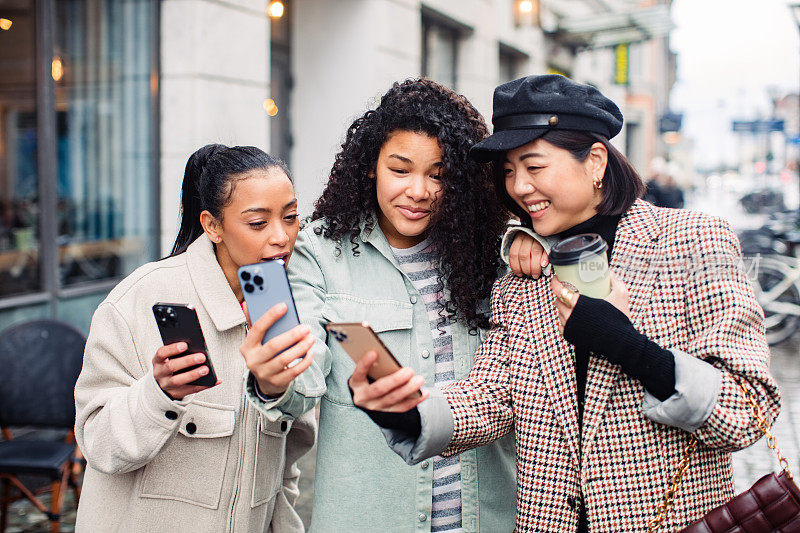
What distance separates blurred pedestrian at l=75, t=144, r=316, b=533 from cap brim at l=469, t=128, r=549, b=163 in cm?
59

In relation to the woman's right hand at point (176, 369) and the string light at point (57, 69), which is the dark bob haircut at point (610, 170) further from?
the string light at point (57, 69)

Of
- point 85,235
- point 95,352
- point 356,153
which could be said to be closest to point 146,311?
point 95,352

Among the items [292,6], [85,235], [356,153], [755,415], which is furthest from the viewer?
[292,6]

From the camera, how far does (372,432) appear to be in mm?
2186

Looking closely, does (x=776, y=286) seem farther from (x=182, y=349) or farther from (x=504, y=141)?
(x=182, y=349)

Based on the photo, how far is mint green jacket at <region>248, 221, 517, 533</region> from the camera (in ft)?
7.11

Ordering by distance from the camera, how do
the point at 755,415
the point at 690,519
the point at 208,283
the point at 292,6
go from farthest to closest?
the point at 292,6
the point at 208,283
the point at 690,519
the point at 755,415

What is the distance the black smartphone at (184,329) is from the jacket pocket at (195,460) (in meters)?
0.37

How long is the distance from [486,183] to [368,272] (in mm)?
460

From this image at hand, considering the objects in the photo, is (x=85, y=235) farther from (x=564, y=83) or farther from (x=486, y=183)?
(x=564, y=83)

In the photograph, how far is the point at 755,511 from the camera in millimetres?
1761

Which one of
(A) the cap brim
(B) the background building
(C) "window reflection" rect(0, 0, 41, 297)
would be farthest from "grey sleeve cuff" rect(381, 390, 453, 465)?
(C) "window reflection" rect(0, 0, 41, 297)

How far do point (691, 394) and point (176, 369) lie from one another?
3.85ft

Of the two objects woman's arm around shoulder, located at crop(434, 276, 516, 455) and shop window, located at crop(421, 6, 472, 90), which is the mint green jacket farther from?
shop window, located at crop(421, 6, 472, 90)
